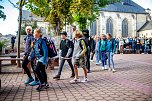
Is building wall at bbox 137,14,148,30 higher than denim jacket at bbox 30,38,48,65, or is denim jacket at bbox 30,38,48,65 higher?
building wall at bbox 137,14,148,30

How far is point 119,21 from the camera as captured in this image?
71562 mm

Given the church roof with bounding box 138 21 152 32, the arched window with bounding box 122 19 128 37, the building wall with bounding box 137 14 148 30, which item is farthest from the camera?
the building wall with bounding box 137 14 148 30

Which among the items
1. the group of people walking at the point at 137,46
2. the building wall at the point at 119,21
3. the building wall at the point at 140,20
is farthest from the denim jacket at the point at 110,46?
the building wall at the point at 140,20

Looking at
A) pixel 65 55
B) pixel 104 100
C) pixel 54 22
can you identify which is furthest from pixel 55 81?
pixel 54 22

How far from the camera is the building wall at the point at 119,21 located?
69.3 meters

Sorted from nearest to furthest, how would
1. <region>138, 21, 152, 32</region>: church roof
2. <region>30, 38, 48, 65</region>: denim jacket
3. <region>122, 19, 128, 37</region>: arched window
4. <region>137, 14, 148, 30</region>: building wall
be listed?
1. <region>30, 38, 48, 65</region>: denim jacket
2. <region>138, 21, 152, 32</region>: church roof
3. <region>122, 19, 128, 37</region>: arched window
4. <region>137, 14, 148, 30</region>: building wall

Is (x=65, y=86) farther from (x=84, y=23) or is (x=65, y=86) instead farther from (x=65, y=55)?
(x=84, y=23)

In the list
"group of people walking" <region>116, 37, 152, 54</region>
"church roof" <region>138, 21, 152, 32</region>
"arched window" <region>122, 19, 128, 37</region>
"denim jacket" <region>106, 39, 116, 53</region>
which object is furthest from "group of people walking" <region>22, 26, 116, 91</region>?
"arched window" <region>122, 19, 128, 37</region>

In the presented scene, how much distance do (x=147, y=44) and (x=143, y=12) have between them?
5002 cm

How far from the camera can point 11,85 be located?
8297 mm

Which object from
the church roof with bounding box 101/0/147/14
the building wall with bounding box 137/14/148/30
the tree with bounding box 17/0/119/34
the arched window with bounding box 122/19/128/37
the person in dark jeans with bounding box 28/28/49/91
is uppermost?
the church roof with bounding box 101/0/147/14

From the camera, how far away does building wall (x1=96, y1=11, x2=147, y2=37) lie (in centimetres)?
6931

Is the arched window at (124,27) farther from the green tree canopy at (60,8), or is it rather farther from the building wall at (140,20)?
the green tree canopy at (60,8)

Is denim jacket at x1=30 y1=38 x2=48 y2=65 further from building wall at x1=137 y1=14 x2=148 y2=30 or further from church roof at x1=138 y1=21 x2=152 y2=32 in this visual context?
building wall at x1=137 y1=14 x2=148 y2=30
